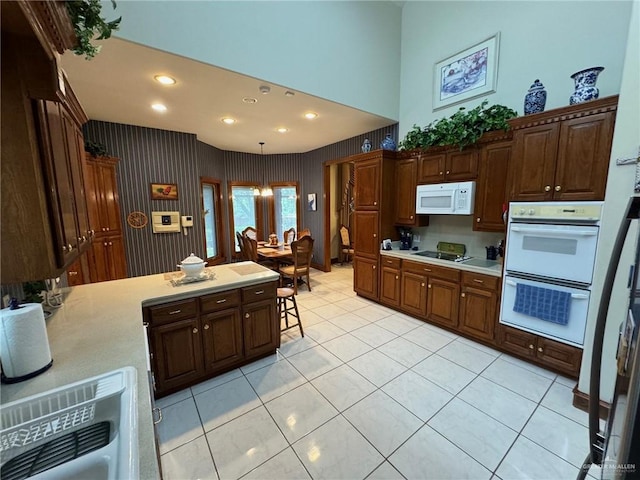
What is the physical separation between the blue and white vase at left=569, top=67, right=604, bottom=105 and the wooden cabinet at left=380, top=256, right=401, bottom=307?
2.38 metres

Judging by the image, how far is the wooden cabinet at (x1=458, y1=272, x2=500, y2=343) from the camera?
9.04 feet

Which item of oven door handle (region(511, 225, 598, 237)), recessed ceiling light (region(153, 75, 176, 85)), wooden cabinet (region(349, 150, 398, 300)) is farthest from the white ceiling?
oven door handle (region(511, 225, 598, 237))

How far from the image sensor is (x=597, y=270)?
1915 millimetres

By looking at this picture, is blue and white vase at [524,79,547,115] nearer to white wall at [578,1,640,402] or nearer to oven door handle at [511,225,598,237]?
white wall at [578,1,640,402]

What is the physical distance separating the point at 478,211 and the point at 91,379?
3516 millimetres

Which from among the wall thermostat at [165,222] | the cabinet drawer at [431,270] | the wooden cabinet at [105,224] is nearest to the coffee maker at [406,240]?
the cabinet drawer at [431,270]

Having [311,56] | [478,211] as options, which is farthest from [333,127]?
[478,211]

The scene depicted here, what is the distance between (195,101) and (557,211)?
411cm

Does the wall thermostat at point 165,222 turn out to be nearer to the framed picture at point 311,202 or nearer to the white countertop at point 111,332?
the white countertop at point 111,332

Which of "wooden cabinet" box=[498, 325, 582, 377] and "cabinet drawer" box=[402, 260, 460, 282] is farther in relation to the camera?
"cabinet drawer" box=[402, 260, 460, 282]

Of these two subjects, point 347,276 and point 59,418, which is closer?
point 59,418

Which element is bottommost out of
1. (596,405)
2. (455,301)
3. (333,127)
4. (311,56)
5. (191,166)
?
(455,301)

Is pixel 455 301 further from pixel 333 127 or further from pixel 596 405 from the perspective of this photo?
pixel 333 127

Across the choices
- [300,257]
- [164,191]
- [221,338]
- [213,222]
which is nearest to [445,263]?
[300,257]
